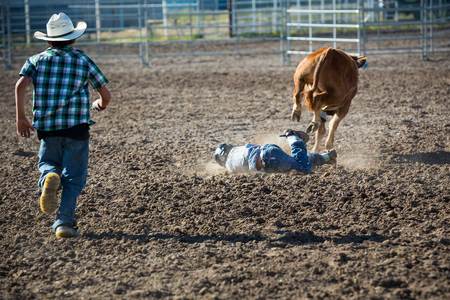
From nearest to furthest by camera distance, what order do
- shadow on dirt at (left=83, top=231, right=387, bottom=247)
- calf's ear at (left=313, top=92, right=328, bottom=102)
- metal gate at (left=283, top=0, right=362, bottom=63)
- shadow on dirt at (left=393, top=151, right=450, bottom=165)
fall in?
shadow on dirt at (left=83, top=231, right=387, bottom=247) < shadow on dirt at (left=393, top=151, right=450, bottom=165) < calf's ear at (left=313, top=92, right=328, bottom=102) < metal gate at (left=283, top=0, right=362, bottom=63)

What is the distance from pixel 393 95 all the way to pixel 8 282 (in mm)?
8830

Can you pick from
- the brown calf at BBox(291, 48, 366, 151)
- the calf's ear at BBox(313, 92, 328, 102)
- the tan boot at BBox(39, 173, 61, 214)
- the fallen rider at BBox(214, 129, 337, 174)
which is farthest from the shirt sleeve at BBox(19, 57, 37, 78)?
the calf's ear at BBox(313, 92, 328, 102)

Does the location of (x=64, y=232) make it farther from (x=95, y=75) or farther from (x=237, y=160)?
(x=237, y=160)

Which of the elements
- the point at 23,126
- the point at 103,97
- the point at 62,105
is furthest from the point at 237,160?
the point at 23,126

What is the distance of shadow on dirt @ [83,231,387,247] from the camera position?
5055mm

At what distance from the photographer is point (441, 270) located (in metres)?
4.37

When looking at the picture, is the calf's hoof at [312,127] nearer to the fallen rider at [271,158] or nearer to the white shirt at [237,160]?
the fallen rider at [271,158]

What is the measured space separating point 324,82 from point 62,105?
3285 millimetres

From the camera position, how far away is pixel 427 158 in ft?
25.1

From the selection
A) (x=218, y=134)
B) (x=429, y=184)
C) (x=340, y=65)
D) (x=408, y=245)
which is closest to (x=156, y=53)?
(x=218, y=134)

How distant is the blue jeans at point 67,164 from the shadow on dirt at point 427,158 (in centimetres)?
344

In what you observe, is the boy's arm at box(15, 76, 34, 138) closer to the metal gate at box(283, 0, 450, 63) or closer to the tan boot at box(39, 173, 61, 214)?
the tan boot at box(39, 173, 61, 214)

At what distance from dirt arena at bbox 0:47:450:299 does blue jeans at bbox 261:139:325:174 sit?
0.13 metres

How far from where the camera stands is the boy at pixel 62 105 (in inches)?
210
